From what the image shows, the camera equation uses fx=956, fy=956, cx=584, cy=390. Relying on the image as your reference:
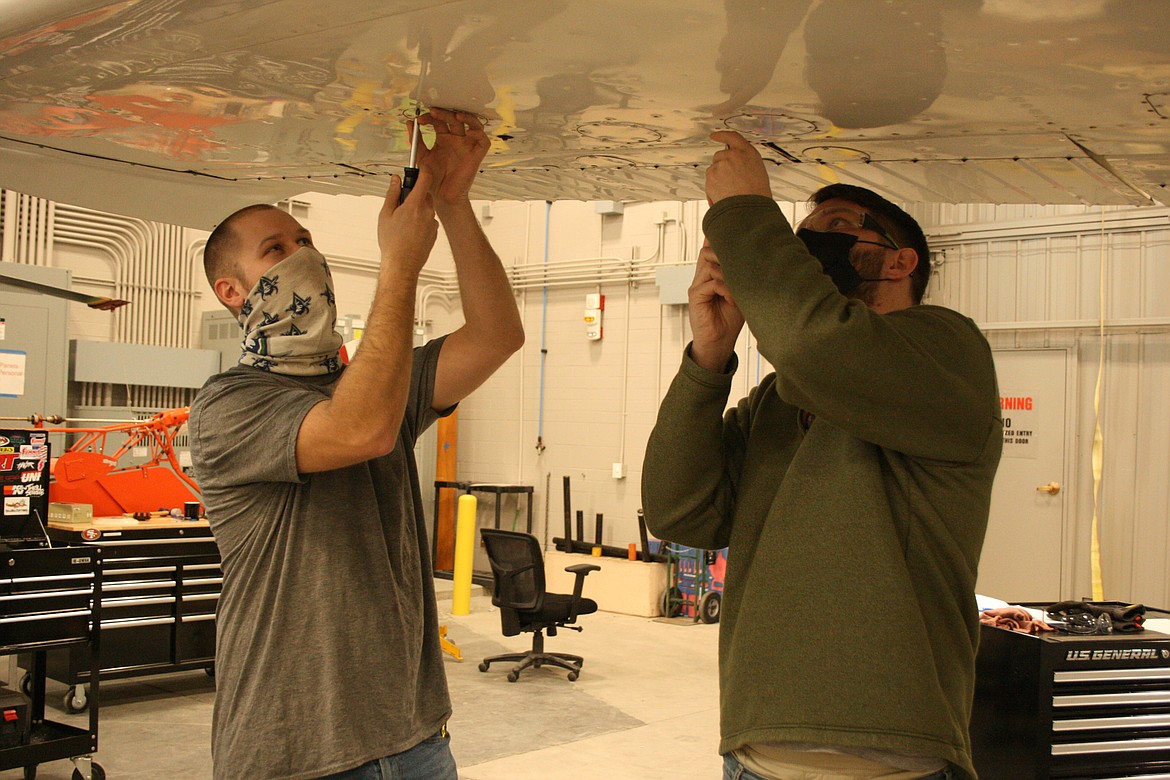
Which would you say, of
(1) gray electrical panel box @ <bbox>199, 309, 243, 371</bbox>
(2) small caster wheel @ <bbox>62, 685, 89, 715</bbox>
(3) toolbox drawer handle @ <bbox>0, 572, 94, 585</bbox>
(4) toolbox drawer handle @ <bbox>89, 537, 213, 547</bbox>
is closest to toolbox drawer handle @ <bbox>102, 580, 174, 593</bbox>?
(4) toolbox drawer handle @ <bbox>89, 537, 213, 547</bbox>

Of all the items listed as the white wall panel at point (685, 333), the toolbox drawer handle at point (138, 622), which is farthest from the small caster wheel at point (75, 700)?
the white wall panel at point (685, 333)

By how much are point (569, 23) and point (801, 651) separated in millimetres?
812

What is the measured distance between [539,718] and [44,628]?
7.72 ft

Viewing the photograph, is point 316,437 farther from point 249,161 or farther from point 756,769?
point 249,161

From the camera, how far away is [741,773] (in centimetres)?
120

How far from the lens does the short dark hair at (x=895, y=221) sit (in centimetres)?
136

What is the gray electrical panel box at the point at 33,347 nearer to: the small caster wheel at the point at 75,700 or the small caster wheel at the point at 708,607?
the small caster wheel at the point at 75,700

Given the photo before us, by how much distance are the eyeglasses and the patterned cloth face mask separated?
0.75m

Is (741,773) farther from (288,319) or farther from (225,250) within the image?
(225,250)

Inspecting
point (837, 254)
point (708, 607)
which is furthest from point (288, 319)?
point (708, 607)

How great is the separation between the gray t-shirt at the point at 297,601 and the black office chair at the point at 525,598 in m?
4.16

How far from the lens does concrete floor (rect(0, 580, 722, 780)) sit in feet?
13.5

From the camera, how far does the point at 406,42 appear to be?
124 cm

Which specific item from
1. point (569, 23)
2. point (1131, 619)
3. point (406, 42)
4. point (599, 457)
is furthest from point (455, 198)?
point (599, 457)
